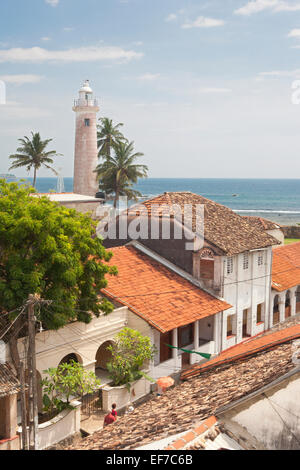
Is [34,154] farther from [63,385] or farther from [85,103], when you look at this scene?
[63,385]

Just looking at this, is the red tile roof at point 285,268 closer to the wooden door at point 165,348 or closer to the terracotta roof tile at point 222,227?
the terracotta roof tile at point 222,227

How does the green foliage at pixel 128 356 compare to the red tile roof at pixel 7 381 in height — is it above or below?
below

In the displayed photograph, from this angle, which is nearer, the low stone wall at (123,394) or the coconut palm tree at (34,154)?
the low stone wall at (123,394)

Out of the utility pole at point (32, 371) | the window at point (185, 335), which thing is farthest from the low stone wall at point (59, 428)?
the window at point (185, 335)

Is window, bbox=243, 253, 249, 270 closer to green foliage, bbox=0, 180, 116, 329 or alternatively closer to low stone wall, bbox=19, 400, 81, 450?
green foliage, bbox=0, 180, 116, 329

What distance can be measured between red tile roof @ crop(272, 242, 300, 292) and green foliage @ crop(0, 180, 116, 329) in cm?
1813

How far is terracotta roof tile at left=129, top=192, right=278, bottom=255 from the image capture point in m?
26.7

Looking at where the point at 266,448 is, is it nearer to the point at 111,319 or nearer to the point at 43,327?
the point at 43,327

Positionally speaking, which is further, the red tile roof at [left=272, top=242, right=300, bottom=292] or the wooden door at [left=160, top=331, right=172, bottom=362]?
the red tile roof at [left=272, top=242, right=300, bottom=292]

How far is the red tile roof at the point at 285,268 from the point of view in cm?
3338

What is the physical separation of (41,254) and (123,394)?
7.17 meters

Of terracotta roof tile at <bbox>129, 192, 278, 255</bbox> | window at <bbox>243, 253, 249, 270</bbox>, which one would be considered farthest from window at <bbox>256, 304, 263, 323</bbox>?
terracotta roof tile at <bbox>129, 192, 278, 255</bbox>

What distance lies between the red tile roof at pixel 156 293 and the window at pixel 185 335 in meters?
1.66

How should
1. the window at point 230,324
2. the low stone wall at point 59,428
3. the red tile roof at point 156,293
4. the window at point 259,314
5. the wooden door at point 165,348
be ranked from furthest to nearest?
the window at point 259,314 → the window at point 230,324 → the wooden door at point 165,348 → the red tile roof at point 156,293 → the low stone wall at point 59,428
